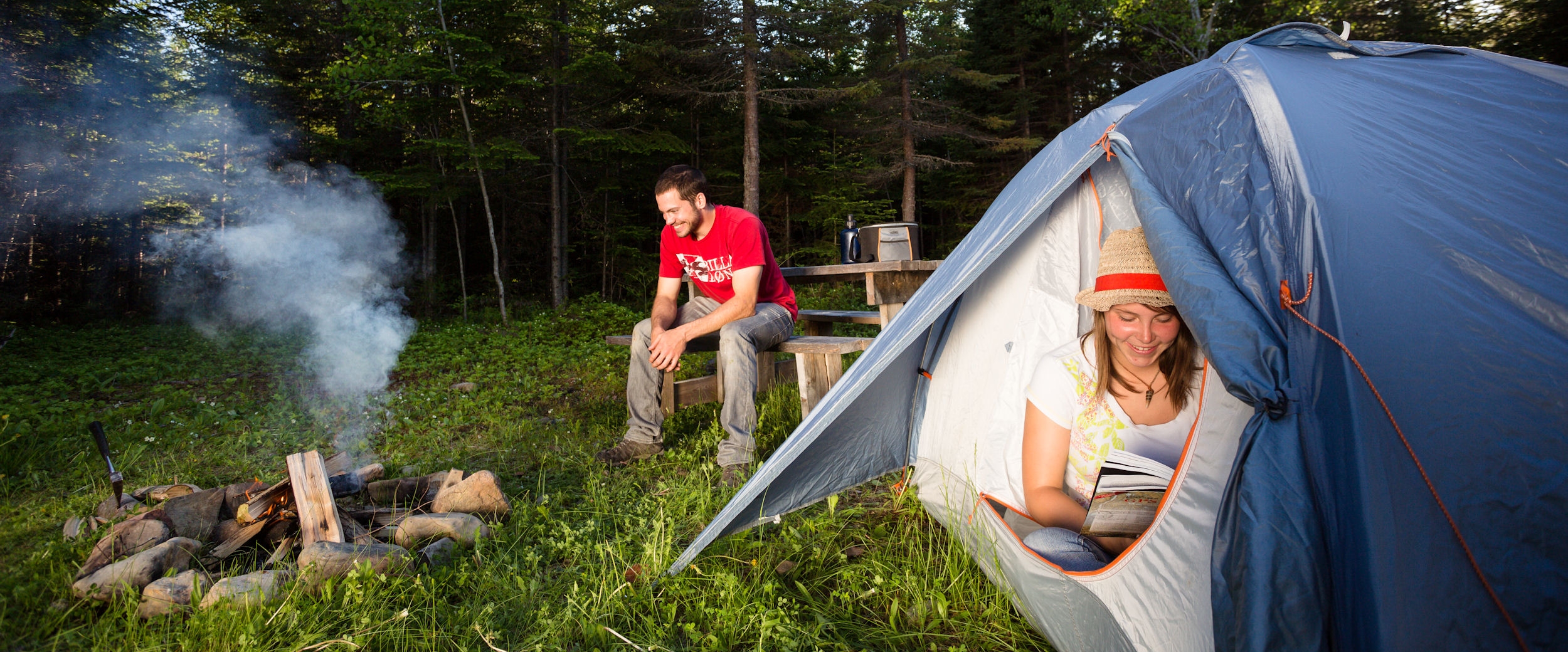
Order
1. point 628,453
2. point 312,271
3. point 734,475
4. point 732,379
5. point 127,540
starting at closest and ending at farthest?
1. point 127,540
2. point 734,475
3. point 732,379
4. point 628,453
5. point 312,271

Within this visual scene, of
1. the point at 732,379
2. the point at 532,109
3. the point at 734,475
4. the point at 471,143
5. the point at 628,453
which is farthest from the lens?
the point at 532,109

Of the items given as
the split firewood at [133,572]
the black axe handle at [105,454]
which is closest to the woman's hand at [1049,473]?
the split firewood at [133,572]

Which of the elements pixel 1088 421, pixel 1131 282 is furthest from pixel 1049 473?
pixel 1131 282

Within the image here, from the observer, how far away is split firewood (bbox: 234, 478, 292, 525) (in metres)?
2.33

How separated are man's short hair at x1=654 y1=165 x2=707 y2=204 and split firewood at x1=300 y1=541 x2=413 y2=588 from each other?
6.42 feet

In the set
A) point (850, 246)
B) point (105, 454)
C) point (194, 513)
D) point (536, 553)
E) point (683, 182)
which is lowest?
point (536, 553)

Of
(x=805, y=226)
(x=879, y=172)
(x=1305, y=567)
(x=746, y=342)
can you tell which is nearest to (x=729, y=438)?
(x=746, y=342)

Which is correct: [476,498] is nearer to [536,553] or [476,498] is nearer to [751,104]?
[536,553]

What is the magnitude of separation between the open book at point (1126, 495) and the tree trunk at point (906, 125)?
10230 mm

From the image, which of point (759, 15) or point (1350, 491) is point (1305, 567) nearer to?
point (1350, 491)

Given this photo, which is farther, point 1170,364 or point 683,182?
point 683,182

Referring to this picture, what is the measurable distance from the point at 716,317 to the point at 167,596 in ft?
7.19

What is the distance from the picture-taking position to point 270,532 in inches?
93.3

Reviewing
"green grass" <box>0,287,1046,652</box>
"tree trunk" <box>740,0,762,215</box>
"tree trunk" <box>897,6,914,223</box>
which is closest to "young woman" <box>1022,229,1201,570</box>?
"green grass" <box>0,287,1046,652</box>
